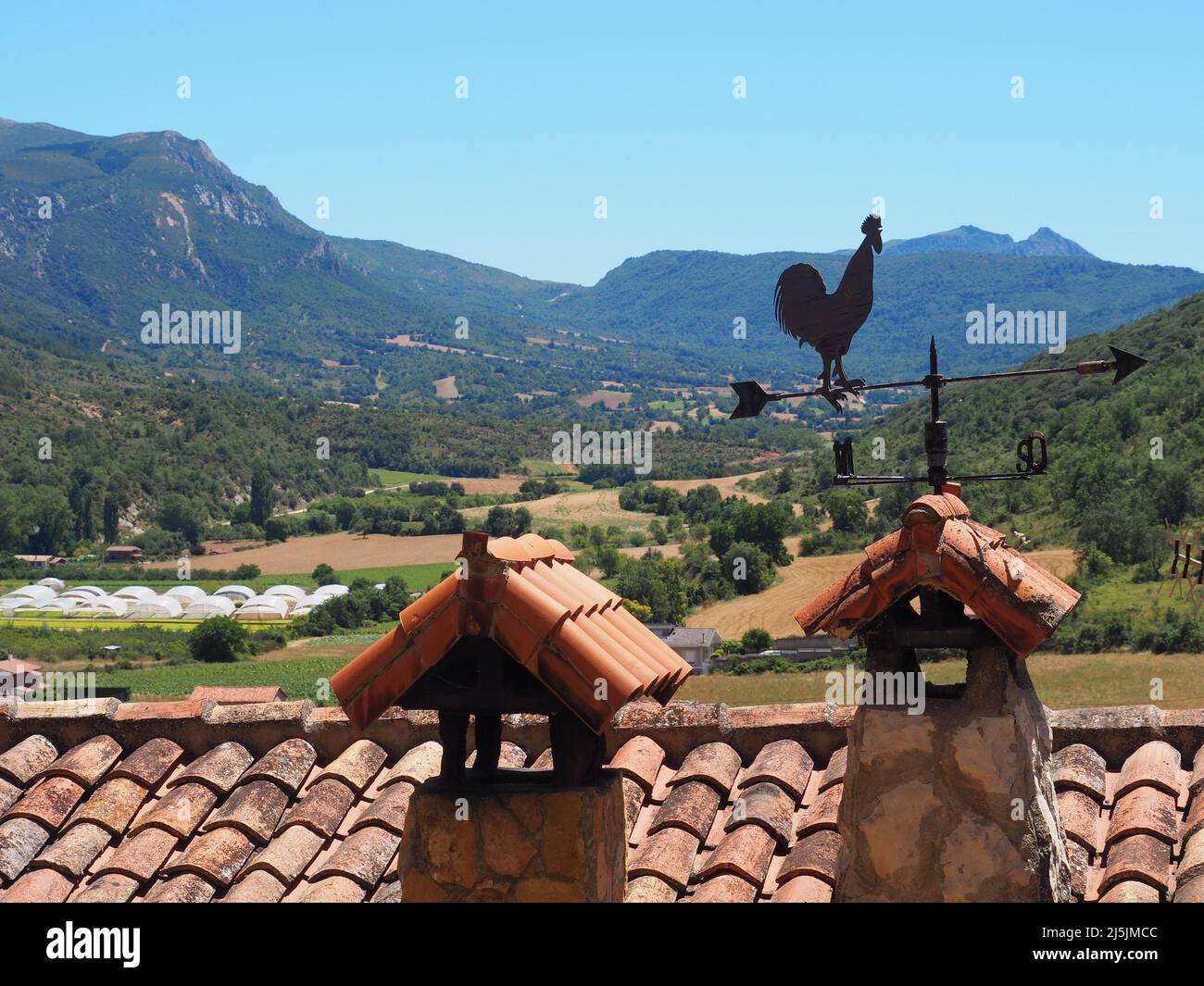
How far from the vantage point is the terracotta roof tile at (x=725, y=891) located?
4.77 meters

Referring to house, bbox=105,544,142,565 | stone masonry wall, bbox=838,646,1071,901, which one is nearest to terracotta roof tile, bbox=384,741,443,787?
stone masonry wall, bbox=838,646,1071,901

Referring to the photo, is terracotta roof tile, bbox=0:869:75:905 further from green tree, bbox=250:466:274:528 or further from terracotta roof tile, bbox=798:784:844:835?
green tree, bbox=250:466:274:528

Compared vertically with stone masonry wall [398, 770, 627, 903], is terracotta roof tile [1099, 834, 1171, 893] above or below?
below

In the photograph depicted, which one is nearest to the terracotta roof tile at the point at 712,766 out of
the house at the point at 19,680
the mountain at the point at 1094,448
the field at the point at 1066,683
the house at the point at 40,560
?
the house at the point at 19,680

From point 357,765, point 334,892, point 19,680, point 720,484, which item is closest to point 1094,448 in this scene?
point 19,680

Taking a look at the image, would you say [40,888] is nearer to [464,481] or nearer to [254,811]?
[254,811]

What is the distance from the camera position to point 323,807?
582 cm

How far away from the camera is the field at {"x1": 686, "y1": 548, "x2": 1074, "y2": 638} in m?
50.5

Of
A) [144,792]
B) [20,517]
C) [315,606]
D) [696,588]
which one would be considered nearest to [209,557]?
[20,517]

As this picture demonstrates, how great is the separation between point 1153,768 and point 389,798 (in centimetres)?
279

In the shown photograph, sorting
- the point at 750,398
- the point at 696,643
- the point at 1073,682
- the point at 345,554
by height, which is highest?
the point at 750,398

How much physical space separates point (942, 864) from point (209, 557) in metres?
98.2

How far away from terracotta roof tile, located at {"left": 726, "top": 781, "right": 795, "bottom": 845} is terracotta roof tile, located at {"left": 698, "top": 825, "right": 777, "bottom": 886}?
2 cm
